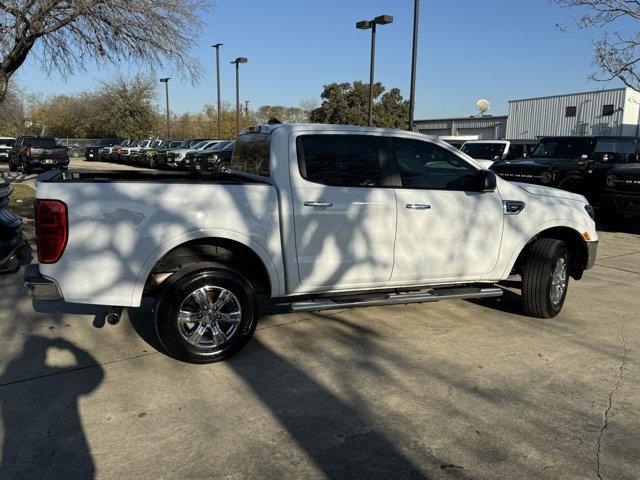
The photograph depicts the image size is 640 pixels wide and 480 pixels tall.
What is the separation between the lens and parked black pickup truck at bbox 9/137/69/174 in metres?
25.0

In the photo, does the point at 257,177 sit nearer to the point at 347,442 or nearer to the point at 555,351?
the point at 347,442

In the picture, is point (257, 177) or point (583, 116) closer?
point (257, 177)

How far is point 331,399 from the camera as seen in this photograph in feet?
12.7

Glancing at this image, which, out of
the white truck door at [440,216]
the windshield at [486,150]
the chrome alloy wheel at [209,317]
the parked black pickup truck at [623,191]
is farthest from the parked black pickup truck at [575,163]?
the chrome alloy wheel at [209,317]

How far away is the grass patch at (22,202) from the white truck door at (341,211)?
8482 millimetres

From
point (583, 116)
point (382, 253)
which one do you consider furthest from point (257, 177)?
point (583, 116)

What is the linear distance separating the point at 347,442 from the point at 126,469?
1234mm

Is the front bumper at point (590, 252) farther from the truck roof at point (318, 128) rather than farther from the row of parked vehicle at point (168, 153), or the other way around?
the row of parked vehicle at point (168, 153)

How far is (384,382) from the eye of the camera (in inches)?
163

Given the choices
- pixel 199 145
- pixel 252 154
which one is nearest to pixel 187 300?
pixel 252 154

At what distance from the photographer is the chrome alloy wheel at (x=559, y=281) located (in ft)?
18.3

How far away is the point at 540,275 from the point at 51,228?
171 inches

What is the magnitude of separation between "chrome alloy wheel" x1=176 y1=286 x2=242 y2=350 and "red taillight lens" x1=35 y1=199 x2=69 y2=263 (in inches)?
37.9

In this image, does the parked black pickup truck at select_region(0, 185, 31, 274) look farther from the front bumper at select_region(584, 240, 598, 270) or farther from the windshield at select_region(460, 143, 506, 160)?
the windshield at select_region(460, 143, 506, 160)
